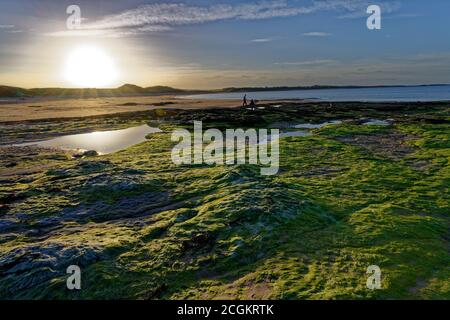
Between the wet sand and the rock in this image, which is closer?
the rock

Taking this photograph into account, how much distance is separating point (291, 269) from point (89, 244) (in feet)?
17.1

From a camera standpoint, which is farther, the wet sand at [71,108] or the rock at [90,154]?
the wet sand at [71,108]

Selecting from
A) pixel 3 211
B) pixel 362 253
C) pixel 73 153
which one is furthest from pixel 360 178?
pixel 73 153

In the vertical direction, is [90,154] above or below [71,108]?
below

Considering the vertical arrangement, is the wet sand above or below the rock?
above

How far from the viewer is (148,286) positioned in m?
7.95

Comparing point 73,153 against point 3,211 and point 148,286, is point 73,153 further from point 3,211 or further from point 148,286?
point 148,286

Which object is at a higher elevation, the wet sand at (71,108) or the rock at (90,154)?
the wet sand at (71,108)

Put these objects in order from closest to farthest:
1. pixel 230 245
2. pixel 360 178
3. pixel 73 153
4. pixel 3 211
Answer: pixel 230 245 → pixel 3 211 → pixel 360 178 → pixel 73 153

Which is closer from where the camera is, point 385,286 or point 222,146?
point 385,286

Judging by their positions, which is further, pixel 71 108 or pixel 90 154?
→ pixel 71 108
